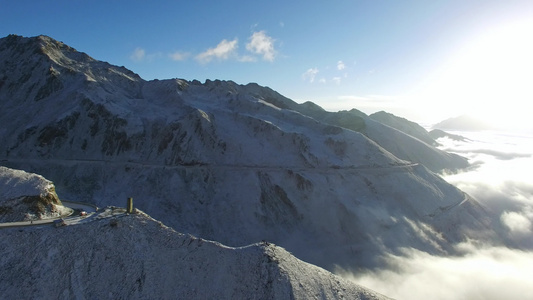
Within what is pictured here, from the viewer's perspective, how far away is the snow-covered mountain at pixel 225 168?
5597 cm

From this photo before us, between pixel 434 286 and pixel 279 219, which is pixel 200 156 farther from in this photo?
pixel 434 286

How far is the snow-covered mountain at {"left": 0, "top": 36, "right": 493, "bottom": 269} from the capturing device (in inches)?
2203

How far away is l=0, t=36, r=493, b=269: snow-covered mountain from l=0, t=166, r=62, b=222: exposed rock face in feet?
72.3

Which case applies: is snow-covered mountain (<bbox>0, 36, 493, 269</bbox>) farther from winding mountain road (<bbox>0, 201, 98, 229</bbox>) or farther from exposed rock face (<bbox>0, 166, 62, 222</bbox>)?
exposed rock face (<bbox>0, 166, 62, 222</bbox>)

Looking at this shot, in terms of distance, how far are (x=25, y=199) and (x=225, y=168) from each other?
36023 mm

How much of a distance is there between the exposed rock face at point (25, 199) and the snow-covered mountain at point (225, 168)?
2205 centimetres

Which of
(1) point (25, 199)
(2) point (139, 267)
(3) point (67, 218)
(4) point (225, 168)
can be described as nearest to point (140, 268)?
(2) point (139, 267)

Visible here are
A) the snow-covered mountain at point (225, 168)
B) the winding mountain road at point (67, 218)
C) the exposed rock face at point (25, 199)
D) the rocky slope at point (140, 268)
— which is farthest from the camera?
the snow-covered mountain at point (225, 168)

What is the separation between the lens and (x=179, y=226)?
2106 inches

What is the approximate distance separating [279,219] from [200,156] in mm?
20492

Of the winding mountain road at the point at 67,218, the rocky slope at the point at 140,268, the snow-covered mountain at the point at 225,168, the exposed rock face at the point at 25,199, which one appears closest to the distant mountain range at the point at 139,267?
the rocky slope at the point at 140,268

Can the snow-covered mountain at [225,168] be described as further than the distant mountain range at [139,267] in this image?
Yes

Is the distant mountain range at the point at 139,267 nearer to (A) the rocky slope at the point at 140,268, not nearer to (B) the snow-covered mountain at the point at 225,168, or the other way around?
(A) the rocky slope at the point at 140,268

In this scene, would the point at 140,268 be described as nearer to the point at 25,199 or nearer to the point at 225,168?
the point at 25,199
